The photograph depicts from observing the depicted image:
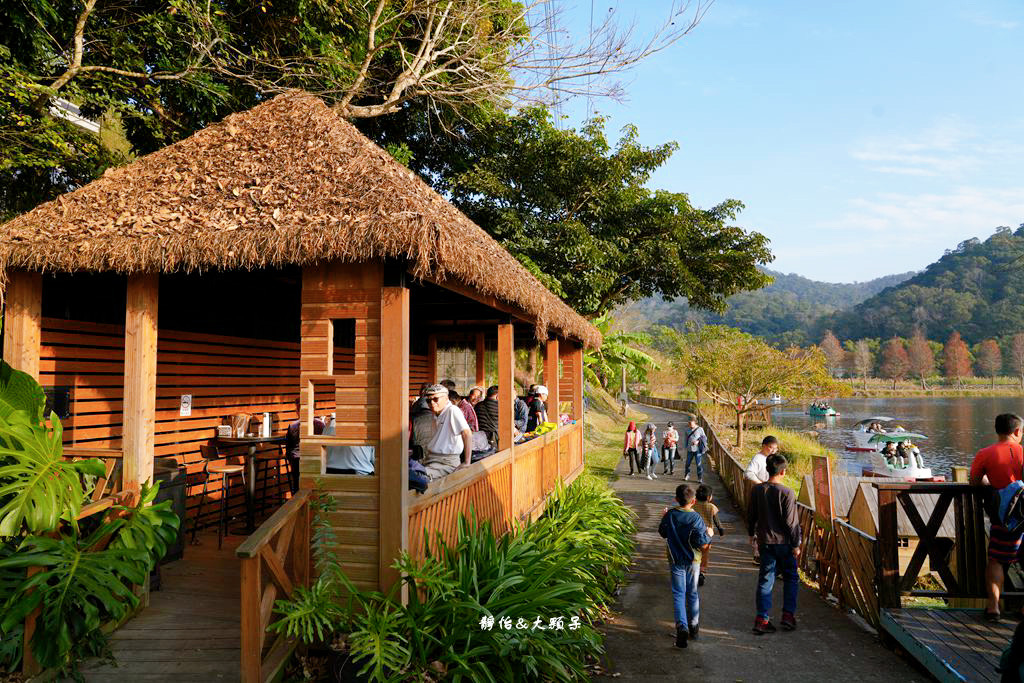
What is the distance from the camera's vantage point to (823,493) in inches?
342

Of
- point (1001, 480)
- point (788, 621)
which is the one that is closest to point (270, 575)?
point (788, 621)

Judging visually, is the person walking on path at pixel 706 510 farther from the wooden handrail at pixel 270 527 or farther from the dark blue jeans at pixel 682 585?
the wooden handrail at pixel 270 527

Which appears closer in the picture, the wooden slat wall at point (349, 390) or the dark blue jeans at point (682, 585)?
the wooden slat wall at point (349, 390)

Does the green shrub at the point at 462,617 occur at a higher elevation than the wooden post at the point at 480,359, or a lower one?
lower

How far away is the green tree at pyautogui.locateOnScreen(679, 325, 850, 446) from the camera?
28125 mm

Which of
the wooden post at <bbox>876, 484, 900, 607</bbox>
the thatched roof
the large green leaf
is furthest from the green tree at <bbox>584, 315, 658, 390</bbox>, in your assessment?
the large green leaf

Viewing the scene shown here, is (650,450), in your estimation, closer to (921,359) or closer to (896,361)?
(896,361)

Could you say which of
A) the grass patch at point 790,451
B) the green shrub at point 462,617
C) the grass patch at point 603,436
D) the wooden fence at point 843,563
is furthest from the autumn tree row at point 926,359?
the green shrub at point 462,617

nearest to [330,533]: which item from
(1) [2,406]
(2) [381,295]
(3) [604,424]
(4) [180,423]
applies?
(2) [381,295]

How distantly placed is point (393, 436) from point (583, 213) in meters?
16.9

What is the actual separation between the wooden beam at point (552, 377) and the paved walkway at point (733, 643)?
10.5 ft

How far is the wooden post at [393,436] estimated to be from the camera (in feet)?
16.1

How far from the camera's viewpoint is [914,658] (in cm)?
589

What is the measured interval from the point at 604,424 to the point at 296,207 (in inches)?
1379
